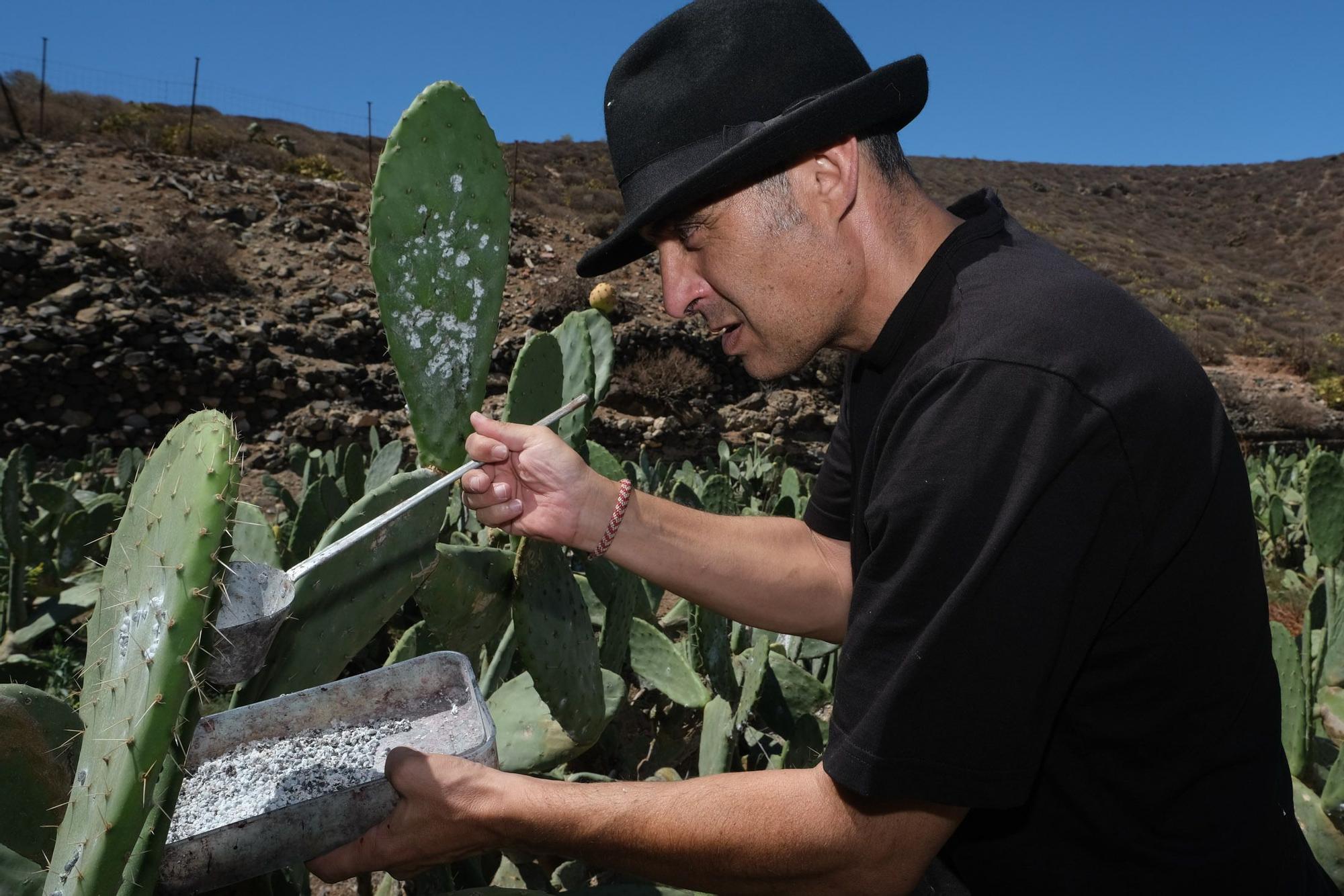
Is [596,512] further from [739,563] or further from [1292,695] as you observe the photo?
[1292,695]

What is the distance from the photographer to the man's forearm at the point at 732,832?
3.22ft

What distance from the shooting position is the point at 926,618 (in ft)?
2.86

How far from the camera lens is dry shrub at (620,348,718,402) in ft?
A: 44.3

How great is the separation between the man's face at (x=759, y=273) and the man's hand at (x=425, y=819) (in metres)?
0.61

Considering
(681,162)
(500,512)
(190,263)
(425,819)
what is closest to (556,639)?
(500,512)

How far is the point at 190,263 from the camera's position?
12.4 meters

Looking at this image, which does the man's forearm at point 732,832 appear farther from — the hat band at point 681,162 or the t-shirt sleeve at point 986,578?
the hat band at point 681,162

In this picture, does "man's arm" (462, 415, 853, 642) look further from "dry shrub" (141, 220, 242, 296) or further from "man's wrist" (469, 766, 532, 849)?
"dry shrub" (141, 220, 242, 296)

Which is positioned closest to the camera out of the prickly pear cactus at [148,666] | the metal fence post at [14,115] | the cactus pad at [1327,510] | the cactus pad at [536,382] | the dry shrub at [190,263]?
the prickly pear cactus at [148,666]

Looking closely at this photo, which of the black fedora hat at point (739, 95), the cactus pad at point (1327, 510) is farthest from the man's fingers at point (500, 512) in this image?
the cactus pad at point (1327, 510)

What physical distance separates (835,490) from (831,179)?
0.60m

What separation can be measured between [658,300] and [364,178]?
742 cm

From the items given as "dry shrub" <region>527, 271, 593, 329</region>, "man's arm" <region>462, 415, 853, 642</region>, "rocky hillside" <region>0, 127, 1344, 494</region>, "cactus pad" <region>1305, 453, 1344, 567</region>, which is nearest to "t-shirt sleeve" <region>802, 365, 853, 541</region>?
"man's arm" <region>462, 415, 853, 642</region>

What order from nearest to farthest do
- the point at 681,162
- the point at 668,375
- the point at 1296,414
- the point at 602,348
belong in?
1. the point at 681,162
2. the point at 602,348
3. the point at 668,375
4. the point at 1296,414
